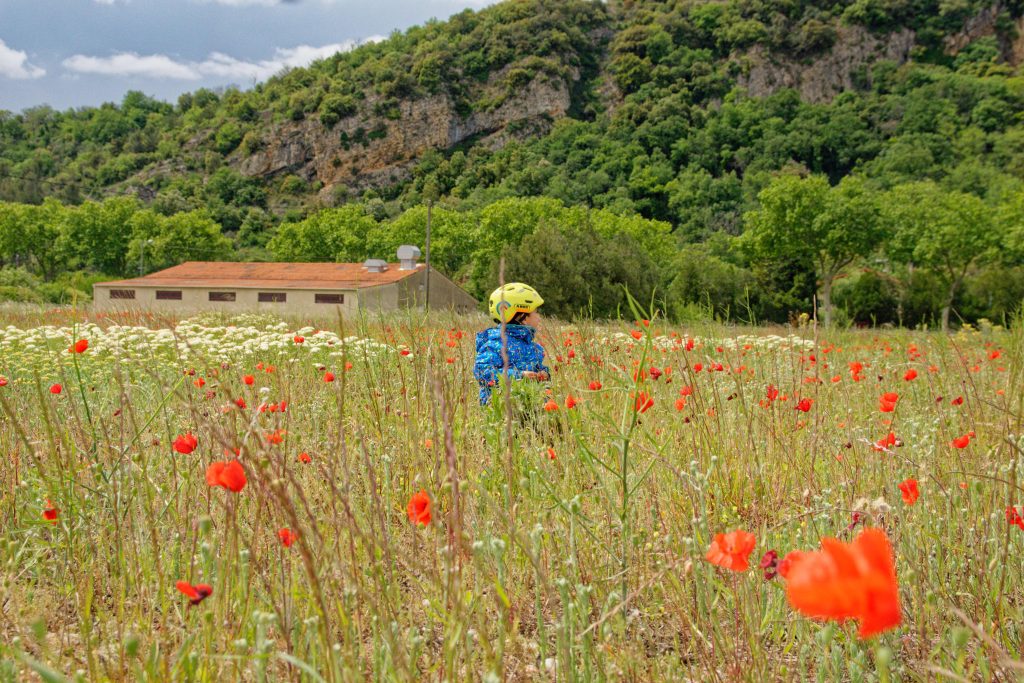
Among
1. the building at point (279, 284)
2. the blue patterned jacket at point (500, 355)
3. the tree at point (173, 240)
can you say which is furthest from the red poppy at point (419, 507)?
the tree at point (173, 240)

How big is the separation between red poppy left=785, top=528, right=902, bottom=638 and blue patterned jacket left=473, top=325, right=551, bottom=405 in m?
3.10

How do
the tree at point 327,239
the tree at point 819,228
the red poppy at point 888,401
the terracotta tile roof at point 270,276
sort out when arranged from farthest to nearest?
the tree at point 327,239 → the tree at point 819,228 → the terracotta tile roof at point 270,276 → the red poppy at point 888,401

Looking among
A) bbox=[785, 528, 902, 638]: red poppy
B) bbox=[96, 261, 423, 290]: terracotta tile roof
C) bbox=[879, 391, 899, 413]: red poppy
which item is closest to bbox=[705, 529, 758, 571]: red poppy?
bbox=[785, 528, 902, 638]: red poppy

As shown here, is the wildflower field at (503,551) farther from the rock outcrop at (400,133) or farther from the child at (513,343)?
the rock outcrop at (400,133)

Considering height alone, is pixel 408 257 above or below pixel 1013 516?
above

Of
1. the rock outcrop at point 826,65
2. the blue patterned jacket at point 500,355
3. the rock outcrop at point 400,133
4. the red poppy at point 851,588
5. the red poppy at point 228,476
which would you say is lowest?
the blue patterned jacket at point 500,355

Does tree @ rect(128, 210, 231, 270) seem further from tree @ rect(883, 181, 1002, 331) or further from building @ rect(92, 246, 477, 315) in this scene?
tree @ rect(883, 181, 1002, 331)

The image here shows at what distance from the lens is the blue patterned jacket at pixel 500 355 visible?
3.96 m

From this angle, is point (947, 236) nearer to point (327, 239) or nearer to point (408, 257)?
point (408, 257)

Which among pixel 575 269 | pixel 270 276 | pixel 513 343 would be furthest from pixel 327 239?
pixel 513 343

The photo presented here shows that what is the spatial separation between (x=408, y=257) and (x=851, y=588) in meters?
40.8

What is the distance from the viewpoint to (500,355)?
3.83m

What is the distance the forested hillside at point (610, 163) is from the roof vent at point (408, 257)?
16.3 ft

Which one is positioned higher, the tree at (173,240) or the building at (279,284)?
the tree at (173,240)
